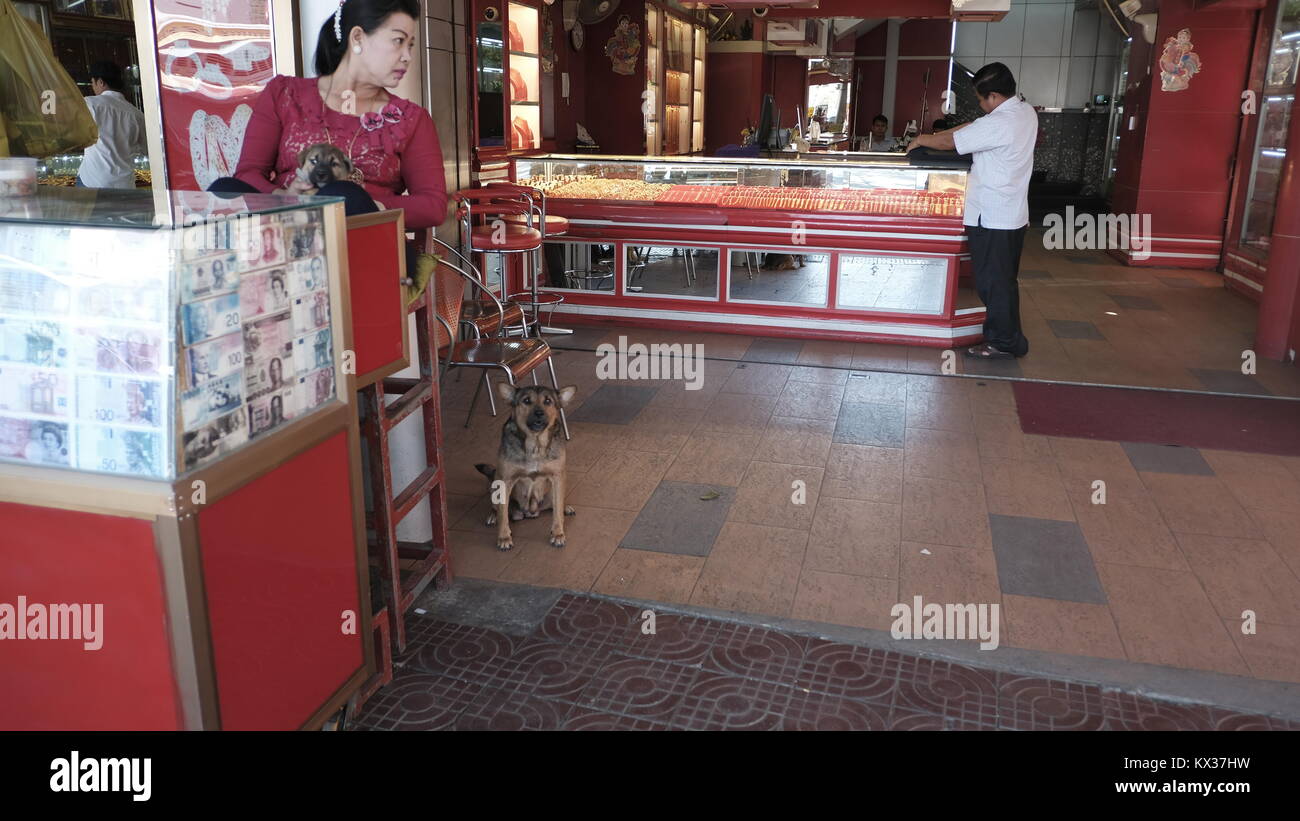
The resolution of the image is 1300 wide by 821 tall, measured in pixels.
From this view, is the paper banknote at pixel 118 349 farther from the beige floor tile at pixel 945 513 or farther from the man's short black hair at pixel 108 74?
the man's short black hair at pixel 108 74

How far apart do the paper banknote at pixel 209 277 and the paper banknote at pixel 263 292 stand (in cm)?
3

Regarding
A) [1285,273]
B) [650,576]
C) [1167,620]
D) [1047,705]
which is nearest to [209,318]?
[650,576]

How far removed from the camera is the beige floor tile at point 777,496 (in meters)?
3.87

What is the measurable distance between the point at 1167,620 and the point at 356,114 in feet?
9.69

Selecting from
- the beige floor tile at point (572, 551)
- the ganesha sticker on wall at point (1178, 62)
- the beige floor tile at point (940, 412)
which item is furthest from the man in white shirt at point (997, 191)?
the ganesha sticker on wall at point (1178, 62)

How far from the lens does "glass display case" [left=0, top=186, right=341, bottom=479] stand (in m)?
1.78

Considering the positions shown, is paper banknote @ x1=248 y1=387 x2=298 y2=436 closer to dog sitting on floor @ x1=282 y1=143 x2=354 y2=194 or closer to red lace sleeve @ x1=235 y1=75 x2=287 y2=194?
dog sitting on floor @ x1=282 y1=143 x2=354 y2=194

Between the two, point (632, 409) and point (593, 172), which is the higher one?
point (593, 172)

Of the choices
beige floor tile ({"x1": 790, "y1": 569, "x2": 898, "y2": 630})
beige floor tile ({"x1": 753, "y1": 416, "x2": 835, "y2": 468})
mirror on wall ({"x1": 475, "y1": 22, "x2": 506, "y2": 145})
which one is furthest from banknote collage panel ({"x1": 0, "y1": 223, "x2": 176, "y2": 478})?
mirror on wall ({"x1": 475, "y1": 22, "x2": 506, "y2": 145})

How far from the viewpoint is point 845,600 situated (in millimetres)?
3221

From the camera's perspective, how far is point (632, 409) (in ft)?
17.3

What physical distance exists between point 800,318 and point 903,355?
81cm

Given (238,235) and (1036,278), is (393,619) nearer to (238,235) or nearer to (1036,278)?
(238,235)

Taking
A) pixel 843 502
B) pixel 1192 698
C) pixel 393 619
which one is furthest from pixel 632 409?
pixel 1192 698
